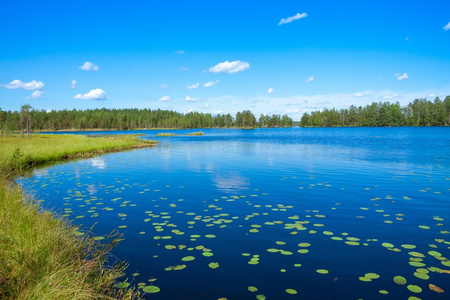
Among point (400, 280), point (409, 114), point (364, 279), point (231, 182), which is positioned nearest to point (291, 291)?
point (364, 279)

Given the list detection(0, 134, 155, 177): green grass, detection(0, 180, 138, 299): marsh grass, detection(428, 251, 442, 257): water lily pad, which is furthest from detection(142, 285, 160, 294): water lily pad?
detection(0, 134, 155, 177): green grass

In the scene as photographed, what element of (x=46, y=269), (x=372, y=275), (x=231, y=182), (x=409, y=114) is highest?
(x=409, y=114)

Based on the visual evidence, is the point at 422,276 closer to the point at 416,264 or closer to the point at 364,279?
the point at 416,264

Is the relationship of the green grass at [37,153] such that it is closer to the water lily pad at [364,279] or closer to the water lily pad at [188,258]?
the water lily pad at [188,258]

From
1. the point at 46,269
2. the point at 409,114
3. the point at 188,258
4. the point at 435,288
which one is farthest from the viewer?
the point at 409,114

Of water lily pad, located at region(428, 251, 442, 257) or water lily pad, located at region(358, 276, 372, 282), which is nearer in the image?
water lily pad, located at region(358, 276, 372, 282)

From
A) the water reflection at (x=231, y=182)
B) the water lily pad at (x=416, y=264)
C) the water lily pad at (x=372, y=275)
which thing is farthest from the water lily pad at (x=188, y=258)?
the water reflection at (x=231, y=182)

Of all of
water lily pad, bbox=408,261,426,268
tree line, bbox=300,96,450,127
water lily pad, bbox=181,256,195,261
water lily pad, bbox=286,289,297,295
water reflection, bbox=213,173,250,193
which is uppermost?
tree line, bbox=300,96,450,127

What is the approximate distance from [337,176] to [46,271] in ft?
60.7

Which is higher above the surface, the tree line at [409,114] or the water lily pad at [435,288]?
the tree line at [409,114]

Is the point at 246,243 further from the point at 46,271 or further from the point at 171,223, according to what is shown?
the point at 46,271

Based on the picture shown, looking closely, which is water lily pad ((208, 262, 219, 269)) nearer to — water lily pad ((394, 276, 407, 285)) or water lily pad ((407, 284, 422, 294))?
water lily pad ((394, 276, 407, 285))

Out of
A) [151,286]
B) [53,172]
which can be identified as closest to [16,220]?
[151,286]

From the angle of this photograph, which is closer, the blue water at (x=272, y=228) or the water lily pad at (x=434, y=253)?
the blue water at (x=272, y=228)
